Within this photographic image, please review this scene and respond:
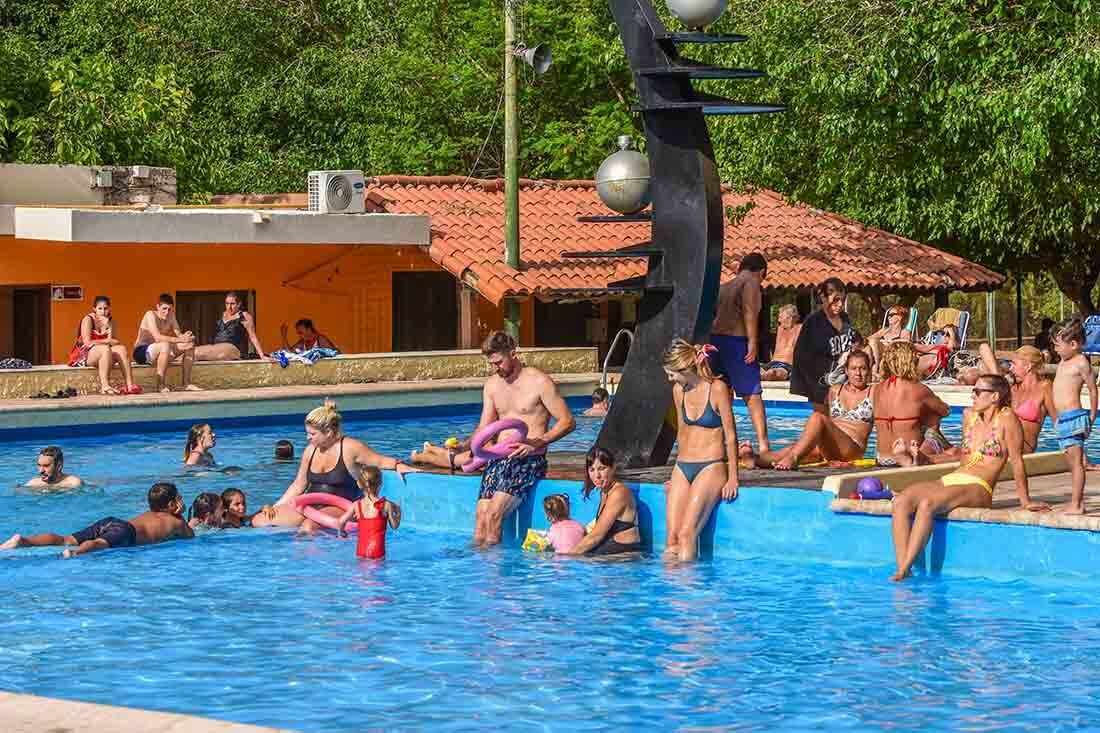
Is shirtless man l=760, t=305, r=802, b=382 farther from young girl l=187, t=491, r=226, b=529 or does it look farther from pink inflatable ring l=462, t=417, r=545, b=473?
young girl l=187, t=491, r=226, b=529

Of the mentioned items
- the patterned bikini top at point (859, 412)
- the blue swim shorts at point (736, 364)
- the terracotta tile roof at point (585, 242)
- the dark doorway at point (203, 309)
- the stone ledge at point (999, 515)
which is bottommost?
the stone ledge at point (999, 515)

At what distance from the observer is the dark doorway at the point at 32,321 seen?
27922 mm

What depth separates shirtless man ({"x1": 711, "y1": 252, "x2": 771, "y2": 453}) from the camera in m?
13.8

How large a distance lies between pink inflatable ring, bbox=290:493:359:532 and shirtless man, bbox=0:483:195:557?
86 cm

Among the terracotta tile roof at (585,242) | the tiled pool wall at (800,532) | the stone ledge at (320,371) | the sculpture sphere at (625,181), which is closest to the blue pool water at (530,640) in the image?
the tiled pool wall at (800,532)

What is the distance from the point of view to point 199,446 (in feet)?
57.2

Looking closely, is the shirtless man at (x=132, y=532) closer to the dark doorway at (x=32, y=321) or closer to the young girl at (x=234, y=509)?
the young girl at (x=234, y=509)

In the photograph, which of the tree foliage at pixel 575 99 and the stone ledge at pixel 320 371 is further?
the stone ledge at pixel 320 371

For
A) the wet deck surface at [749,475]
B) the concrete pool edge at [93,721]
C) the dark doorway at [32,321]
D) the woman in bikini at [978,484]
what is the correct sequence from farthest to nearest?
the dark doorway at [32,321], the wet deck surface at [749,475], the woman in bikini at [978,484], the concrete pool edge at [93,721]

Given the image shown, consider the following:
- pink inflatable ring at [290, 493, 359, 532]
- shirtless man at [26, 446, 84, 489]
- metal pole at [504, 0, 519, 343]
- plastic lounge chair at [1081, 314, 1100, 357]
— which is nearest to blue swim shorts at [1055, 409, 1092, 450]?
pink inflatable ring at [290, 493, 359, 532]

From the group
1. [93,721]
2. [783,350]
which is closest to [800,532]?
[93,721]

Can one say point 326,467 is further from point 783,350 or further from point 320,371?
point 783,350

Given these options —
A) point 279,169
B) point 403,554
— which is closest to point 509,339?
point 403,554

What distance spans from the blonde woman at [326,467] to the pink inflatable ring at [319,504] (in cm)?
6
